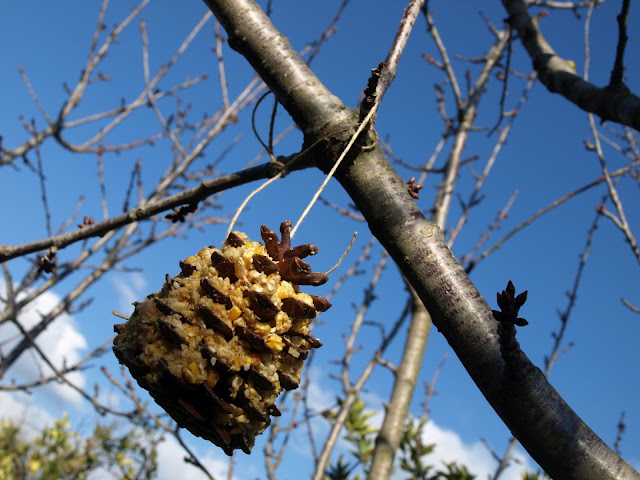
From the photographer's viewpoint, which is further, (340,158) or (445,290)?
(340,158)

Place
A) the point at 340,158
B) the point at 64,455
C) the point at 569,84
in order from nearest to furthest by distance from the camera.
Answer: the point at 340,158 < the point at 569,84 < the point at 64,455

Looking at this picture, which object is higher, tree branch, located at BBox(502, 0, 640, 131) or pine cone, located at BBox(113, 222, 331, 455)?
tree branch, located at BBox(502, 0, 640, 131)

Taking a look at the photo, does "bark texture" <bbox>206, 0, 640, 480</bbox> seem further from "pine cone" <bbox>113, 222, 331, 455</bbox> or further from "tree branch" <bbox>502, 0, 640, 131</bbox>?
"tree branch" <bbox>502, 0, 640, 131</bbox>

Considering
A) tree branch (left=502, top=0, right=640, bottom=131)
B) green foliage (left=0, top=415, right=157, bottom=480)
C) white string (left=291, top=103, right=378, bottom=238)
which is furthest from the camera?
green foliage (left=0, top=415, right=157, bottom=480)

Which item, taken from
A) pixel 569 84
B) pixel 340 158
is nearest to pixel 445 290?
pixel 340 158

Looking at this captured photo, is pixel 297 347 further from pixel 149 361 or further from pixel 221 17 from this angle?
pixel 221 17

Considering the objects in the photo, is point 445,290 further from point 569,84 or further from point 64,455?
point 64,455

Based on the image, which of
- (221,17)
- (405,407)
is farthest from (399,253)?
(405,407)

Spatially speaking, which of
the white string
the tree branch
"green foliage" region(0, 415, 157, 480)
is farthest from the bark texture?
"green foliage" region(0, 415, 157, 480)
